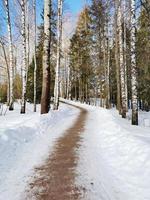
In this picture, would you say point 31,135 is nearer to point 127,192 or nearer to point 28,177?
point 28,177

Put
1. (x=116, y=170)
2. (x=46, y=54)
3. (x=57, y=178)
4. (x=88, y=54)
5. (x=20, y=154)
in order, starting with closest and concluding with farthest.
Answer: (x=57, y=178)
(x=116, y=170)
(x=20, y=154)
(x=46, y=54)
(x=88, y=54)

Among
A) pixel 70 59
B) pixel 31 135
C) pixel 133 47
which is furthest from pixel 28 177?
pixel 70 59

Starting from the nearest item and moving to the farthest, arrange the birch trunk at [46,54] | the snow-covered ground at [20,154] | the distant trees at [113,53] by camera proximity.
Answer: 1. the snow-covered ground at [20,154]
2. the birch trunk at [46,54]
3. the distant trees at [113,53]

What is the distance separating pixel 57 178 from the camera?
623 centimetres

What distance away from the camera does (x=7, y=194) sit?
17.5 ft

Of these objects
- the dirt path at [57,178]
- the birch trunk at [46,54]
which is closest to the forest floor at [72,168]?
the dirt path at [57,178]

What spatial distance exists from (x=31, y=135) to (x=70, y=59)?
160 ft

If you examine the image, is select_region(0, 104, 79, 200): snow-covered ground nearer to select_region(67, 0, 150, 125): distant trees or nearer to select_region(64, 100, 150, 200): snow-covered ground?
select_region(64, 100, 150, 200): snow-covered ground

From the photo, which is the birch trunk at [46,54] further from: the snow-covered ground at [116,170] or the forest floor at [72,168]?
the snow-covered ground at [116,170]

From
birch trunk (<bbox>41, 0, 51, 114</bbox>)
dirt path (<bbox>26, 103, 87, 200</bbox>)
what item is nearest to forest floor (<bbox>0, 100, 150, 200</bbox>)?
dirt path (<bbox>26, 103, 87, 200</bbox>)

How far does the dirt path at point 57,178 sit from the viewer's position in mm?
5285

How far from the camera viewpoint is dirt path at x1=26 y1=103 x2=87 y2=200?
5.29 meters

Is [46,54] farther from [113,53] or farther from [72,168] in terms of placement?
[113,53]

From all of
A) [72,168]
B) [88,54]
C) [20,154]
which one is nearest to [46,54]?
[20,154]
